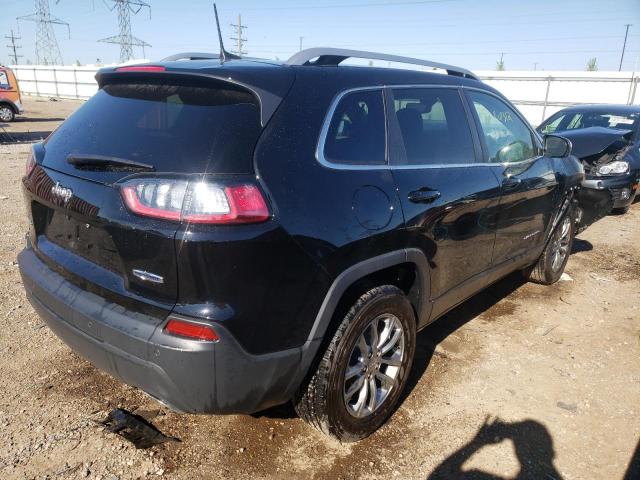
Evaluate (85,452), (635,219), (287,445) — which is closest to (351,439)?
(287,445)

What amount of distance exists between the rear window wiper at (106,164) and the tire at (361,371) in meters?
1.13

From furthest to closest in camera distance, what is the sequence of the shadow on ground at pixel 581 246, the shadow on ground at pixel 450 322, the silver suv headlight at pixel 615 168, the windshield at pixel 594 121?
the windshield at pixel 594 121 < the silver suv headlight at pixel 615 168 < the shadow on ground at pixel 581 246 < the shadow on ground at pixel 450 322

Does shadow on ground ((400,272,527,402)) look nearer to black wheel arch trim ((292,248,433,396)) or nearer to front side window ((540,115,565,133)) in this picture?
black wheel arch trim ((292,248,433,396))

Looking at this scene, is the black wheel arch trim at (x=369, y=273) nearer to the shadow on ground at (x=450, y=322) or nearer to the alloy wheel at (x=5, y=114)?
the shadow on ground at (x=450, y=322)

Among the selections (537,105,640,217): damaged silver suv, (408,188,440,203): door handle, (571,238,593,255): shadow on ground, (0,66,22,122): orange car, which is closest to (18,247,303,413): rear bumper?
(408,188,440,203): door handle

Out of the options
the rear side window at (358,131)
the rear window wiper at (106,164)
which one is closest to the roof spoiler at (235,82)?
the rear side window at (358,131)

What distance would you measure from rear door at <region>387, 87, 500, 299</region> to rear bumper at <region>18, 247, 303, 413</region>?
1.05 metres

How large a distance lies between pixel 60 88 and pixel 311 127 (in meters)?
47.4

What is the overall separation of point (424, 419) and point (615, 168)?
6177 mm

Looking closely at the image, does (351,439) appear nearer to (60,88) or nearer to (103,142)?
(103,142)

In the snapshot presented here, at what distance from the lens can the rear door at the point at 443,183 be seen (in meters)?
2.62

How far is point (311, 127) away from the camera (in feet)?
7.09

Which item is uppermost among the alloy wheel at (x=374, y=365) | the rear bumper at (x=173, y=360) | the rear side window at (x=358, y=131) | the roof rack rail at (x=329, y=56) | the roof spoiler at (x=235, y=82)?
the roof rack rail at (x=329, y=56)

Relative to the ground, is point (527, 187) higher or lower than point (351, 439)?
higher
